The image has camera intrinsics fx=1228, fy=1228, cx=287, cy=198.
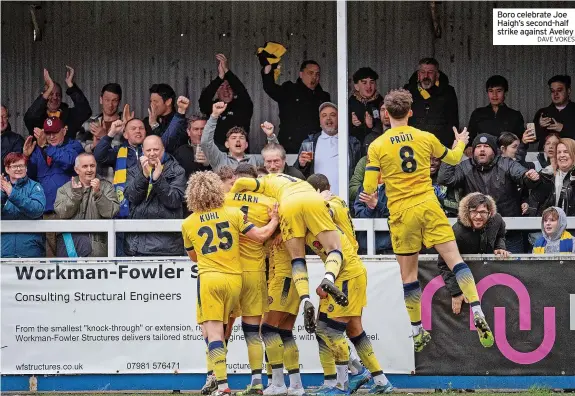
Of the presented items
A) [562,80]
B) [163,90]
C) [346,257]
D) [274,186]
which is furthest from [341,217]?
[562,80]

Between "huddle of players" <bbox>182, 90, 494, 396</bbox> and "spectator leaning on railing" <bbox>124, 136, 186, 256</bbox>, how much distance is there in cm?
215

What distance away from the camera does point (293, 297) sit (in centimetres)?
1248

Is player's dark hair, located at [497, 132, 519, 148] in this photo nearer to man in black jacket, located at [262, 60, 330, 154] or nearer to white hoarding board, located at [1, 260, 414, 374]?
white hoarding board, located at [1, 260, 414, 374]

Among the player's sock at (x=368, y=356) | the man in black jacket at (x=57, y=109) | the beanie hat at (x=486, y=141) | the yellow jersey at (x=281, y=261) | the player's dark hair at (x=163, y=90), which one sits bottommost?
the player's sock at (x=368, y=356)

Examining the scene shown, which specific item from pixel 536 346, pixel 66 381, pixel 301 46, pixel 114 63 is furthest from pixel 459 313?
pixel 114 63

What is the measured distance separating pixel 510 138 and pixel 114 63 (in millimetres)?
6383

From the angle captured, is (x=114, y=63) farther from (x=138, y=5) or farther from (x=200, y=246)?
(x=200, y=246)

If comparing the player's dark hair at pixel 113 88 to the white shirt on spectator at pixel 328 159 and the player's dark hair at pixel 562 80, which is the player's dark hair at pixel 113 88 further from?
the player's dark hair at pixel 562 80

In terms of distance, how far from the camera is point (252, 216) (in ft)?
40.4

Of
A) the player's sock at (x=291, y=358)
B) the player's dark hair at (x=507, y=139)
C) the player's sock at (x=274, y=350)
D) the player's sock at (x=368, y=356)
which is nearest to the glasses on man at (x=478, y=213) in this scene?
the player's sock at (x=368, y=356)

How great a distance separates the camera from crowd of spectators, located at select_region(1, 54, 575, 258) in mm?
14602

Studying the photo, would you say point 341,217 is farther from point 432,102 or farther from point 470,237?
point 432,102

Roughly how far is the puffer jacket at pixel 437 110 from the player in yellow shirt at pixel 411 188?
3.48 m

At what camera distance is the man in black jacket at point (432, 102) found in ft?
52.8
